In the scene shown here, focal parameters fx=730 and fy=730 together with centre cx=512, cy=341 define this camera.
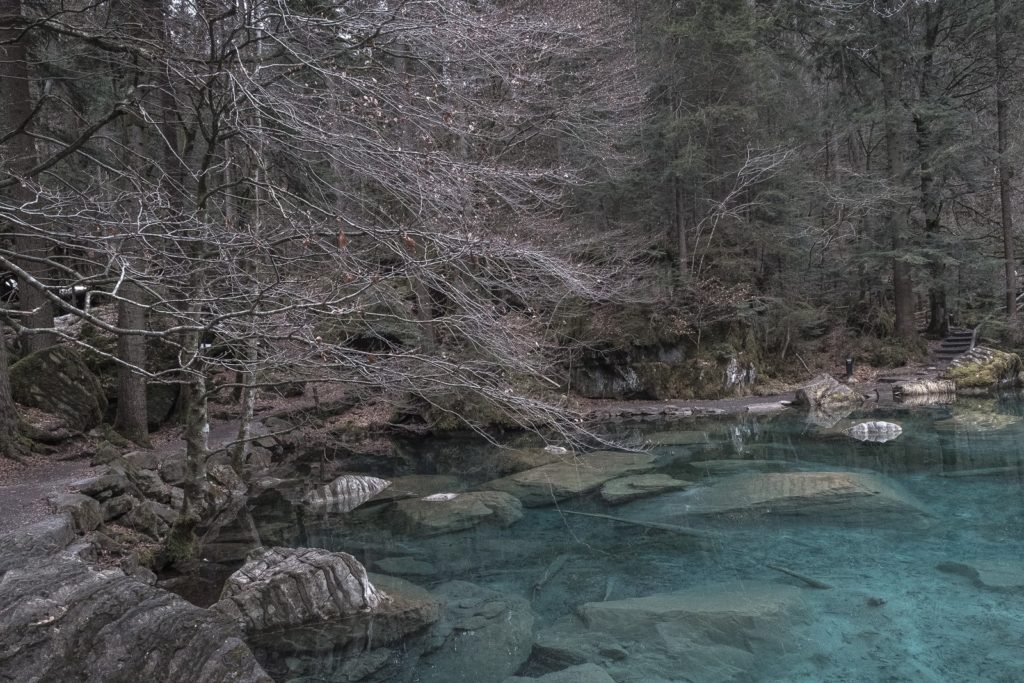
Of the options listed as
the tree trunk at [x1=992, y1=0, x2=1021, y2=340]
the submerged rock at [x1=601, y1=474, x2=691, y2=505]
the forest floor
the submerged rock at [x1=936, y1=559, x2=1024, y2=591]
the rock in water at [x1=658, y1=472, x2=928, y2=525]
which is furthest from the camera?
the tree trunk at [x1=992, y1=0, x2=1021, y2=340]

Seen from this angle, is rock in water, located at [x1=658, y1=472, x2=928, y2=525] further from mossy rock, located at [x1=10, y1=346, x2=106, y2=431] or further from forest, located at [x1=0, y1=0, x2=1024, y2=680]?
mossy rock, located at [x1=10, y1=346, x2=106, y2=431]

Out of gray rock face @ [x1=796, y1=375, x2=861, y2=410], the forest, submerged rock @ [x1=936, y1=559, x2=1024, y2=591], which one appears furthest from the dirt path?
gray rock face @ [x1=796, y1=375, x2=861, y2=410]

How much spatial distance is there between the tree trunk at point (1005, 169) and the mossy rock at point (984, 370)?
4.05 feet

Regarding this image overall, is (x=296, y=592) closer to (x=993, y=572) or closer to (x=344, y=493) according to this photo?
(x=344, y=493)

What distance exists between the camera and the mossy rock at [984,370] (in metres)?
16.0

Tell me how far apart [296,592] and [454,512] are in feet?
9.59

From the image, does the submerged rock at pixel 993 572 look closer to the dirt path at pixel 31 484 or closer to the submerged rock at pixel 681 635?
the submerged rock at pixel 681 635

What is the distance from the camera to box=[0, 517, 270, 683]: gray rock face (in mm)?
3643

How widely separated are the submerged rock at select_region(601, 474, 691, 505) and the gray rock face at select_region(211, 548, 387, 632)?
3.75 metres

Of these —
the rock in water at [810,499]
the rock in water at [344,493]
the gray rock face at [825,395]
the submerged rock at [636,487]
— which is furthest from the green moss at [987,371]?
the rock in water at [344,493]

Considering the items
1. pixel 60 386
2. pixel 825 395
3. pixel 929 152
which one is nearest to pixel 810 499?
pixel 825 395

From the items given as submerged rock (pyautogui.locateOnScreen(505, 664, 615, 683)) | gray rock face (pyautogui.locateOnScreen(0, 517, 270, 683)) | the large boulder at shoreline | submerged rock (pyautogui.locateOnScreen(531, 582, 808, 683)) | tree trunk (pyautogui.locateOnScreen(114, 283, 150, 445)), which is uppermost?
tree trunk (pyautogui.locateOnScreen(114, 283, 150, 445))

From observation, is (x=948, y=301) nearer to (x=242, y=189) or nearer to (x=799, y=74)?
(x=799, y=74)

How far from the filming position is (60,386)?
944cm
